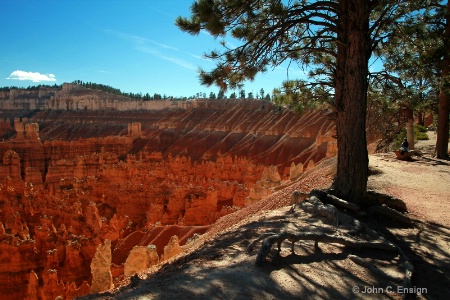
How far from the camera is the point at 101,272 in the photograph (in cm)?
1038

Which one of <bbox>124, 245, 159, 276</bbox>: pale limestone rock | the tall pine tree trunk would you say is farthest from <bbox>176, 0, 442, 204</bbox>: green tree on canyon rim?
<bbox>124, 245, 159, 276</bbox>: pale limestone rock

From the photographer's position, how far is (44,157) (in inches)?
1801

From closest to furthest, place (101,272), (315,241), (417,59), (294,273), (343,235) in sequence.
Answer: (294,273)
(315,241)
(343,235)
(417,59)
(101,272)

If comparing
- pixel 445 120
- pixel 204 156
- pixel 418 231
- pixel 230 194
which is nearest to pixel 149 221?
pixel 230 194

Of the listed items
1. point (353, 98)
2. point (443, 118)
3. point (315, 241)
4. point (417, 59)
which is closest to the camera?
point (315, 241)

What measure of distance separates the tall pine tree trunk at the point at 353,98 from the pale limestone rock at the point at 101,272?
7.36m

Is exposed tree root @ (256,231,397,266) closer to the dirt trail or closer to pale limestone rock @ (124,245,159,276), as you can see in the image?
the dirt trail

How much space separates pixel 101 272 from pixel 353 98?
8560 mm

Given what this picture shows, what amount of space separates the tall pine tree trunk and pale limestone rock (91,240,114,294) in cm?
736

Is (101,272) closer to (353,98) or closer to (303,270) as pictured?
(303,270)

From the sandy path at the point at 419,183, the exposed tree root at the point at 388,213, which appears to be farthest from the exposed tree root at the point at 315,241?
the sandy path at the point at 419,183

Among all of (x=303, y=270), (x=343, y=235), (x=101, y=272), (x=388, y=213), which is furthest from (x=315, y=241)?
(x=101, y=272)

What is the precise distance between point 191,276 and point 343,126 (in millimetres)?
3840

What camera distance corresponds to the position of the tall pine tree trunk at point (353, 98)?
595 centimetres
